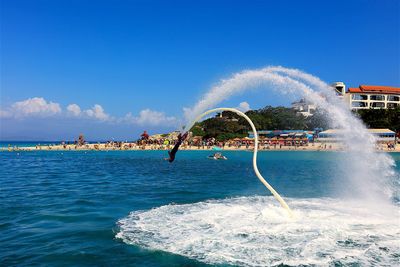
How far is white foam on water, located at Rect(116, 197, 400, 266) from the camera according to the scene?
1231cm

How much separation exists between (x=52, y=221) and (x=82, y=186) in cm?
1459

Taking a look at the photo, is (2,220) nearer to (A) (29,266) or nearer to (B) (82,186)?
(A) (29,266)

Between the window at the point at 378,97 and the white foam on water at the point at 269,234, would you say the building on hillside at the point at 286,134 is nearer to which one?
the window at the point at 378,97

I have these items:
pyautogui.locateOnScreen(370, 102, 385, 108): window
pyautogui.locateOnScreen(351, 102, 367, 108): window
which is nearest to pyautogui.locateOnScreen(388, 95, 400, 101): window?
pyautogui.locateOnScreen(370, 102, 385, 108): window

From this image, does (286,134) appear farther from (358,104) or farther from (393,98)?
(393,98)

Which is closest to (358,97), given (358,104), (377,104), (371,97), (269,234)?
(358,104)

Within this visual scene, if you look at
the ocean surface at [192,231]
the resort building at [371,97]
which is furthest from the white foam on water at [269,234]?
the resort building at [371,97]

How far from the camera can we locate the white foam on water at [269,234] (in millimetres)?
12312

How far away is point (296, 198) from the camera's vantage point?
85.5 ft

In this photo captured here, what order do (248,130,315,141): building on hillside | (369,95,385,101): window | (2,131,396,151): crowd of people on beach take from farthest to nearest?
(369,95,385,101): window < (248,130,315,141): building on hillside < (2,131,396,151): crowd of people on beach

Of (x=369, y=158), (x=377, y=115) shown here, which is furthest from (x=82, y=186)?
(x=377, y=115)

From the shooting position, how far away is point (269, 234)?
48.8 ft

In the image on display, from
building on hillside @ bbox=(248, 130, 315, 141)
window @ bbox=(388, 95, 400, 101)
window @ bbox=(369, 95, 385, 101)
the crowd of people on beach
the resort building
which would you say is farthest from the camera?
window @ bbox=(388, 95, 400, 101)

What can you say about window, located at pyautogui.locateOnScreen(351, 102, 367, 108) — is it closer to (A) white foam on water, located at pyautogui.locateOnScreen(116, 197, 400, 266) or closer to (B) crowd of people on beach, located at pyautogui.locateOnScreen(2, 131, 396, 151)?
(B) crowd of people on beach, located at pyautogui.locateOnScreen(2, 131, 396, 151)
